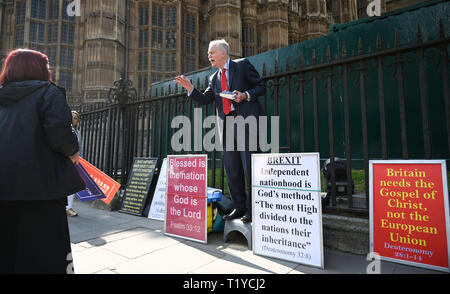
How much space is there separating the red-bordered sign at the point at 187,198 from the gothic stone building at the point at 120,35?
60.6 ft

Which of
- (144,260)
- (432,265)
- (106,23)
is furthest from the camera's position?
(106,23)

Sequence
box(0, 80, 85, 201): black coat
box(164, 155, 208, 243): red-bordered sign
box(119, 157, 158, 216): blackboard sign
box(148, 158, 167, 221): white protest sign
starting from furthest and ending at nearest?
box(119, 157, 158, 216): blackboard sign → box(148, 158, 167, 221): white protest sign → box(164, 155, 208, 243): red-bordered sign → box(0, 80, 85, 201): black coat

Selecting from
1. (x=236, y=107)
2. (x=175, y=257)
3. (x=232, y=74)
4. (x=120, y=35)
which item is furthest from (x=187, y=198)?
(x=120, y=35)

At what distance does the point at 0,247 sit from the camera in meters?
1.66

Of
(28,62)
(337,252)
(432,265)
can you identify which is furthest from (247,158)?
(28,62)

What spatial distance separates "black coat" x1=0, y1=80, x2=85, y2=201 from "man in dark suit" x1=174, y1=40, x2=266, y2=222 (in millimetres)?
1523

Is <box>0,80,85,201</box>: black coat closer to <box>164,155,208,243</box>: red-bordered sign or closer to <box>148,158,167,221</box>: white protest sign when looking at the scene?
<box>164,155,208,243</box>: red-bordered sign

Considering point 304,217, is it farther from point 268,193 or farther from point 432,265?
point 432,265

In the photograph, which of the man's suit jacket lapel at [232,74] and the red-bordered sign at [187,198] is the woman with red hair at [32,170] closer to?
the red-bordered sign at [187,198]

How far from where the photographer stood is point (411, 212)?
2.27 meters

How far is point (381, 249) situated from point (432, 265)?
14.7 inches

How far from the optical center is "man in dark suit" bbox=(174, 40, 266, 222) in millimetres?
3002

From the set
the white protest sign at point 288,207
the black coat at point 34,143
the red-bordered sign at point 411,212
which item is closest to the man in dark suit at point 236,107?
the white protest sign at point 288,207

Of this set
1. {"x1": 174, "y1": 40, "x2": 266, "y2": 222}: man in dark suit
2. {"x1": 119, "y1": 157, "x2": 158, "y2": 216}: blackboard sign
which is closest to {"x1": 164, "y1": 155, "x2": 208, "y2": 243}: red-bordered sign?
{"x1": 174, "y1": 40, "x2": 266, "y2": 222}: man in dark suit
